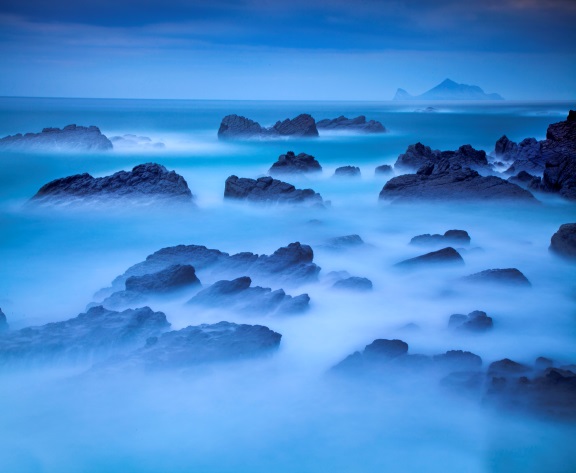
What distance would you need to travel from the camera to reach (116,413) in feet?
9.78

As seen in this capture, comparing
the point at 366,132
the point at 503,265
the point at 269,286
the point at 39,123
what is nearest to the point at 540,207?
the point at 503,265

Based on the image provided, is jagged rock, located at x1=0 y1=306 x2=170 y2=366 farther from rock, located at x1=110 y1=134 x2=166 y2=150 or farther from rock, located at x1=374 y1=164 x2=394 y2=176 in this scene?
rock, located at x1=110 y1=134 x2=166 y2=150

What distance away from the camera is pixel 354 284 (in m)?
4.61

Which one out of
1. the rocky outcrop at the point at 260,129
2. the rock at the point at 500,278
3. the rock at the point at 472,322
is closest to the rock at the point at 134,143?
the rocky outcrop at the point at 260,129

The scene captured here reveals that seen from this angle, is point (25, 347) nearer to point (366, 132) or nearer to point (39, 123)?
point (366, 132)

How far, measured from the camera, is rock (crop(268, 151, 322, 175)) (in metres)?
11.1

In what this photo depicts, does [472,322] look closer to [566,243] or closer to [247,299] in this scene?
[247,299]

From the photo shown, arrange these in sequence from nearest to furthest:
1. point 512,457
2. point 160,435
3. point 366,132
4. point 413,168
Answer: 1. point 512,457
2. point 160,435
3. point 413,168
4. point 366,132

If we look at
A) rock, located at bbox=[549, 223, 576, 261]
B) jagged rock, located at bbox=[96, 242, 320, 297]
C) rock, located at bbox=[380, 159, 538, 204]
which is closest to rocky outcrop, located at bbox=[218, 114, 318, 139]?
rock, located at bbox=[380, 159, 538, 204]

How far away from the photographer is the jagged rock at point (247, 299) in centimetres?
407

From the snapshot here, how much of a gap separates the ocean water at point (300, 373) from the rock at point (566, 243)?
0.36 feet

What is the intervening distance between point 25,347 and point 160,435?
45.7 inches

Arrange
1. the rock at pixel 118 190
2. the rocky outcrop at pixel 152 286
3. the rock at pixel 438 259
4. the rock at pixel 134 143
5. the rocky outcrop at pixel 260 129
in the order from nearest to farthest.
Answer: the rocky outcrop at pixel 152 286 → the rock at pixel 438 259 → the rock at pixel 118 190 → the rock at pixel 134 143 → the rocky outcrop at pixel 260 129

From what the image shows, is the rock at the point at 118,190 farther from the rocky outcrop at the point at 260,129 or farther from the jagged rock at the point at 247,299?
the rocky outcrop at the point at 260,129
